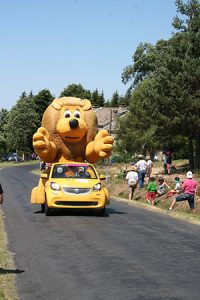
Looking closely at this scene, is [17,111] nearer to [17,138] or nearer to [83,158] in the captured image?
[17,138]

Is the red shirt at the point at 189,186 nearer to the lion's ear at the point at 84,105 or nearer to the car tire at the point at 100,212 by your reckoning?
the car tire at the point at 100,212

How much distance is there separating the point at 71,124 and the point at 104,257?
35.6 feet

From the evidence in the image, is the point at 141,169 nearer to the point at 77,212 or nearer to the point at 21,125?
the point at 77,212

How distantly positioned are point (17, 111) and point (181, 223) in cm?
8625

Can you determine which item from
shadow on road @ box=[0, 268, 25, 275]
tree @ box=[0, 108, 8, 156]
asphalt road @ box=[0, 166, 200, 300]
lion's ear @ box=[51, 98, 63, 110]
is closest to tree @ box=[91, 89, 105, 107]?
tree @ box=[0, 108, 8, 156]

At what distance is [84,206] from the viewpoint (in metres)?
18.6

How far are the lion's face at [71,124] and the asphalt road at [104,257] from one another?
4.14 meters

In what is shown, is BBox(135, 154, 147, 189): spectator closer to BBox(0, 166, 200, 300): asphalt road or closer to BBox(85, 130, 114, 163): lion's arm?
BBox(85, 130, 114, 163): lion's arm

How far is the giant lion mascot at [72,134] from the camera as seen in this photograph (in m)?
21.7

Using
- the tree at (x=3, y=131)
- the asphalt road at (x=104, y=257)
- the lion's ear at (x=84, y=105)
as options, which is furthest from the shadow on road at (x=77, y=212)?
the tree at (x=3, y=131)

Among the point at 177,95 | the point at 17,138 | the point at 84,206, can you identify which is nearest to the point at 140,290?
the point at 84,206

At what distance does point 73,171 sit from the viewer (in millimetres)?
19672

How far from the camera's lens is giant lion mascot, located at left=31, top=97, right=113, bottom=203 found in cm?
2167

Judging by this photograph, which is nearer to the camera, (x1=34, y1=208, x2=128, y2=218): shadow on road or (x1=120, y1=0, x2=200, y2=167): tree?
(x1=34, y1=208, x2=128, y2=218): shadow on road
